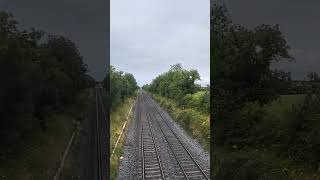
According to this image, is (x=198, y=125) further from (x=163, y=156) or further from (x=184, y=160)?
(x=184, y=160)

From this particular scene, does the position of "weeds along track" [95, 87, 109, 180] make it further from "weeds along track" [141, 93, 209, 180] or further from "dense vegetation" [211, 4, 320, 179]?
"dense vegetation" [211, 4, 320, 179]

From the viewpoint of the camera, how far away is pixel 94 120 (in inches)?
1254

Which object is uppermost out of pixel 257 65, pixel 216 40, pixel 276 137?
pixel 216 40

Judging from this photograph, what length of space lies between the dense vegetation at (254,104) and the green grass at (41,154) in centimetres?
665

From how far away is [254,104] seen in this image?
18.2m

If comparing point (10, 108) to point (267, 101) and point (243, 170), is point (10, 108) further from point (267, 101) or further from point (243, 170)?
point (267, 101)

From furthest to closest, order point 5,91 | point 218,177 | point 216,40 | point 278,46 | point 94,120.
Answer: point 94,120, point 216,40, point 278,46, point 218,177, point 5,91

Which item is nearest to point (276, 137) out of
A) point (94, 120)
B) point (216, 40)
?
point (216, 40)

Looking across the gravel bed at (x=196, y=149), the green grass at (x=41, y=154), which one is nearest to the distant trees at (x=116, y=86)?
the gravel bed at (x=196, y=149)

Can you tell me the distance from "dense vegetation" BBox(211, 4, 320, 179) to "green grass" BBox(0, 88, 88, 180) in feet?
21.8

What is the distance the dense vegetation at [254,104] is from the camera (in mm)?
15016

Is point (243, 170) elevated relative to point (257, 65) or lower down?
lower down

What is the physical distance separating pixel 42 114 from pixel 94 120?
13154mm

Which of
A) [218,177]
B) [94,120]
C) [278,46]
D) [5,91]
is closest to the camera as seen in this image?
[5,91]
